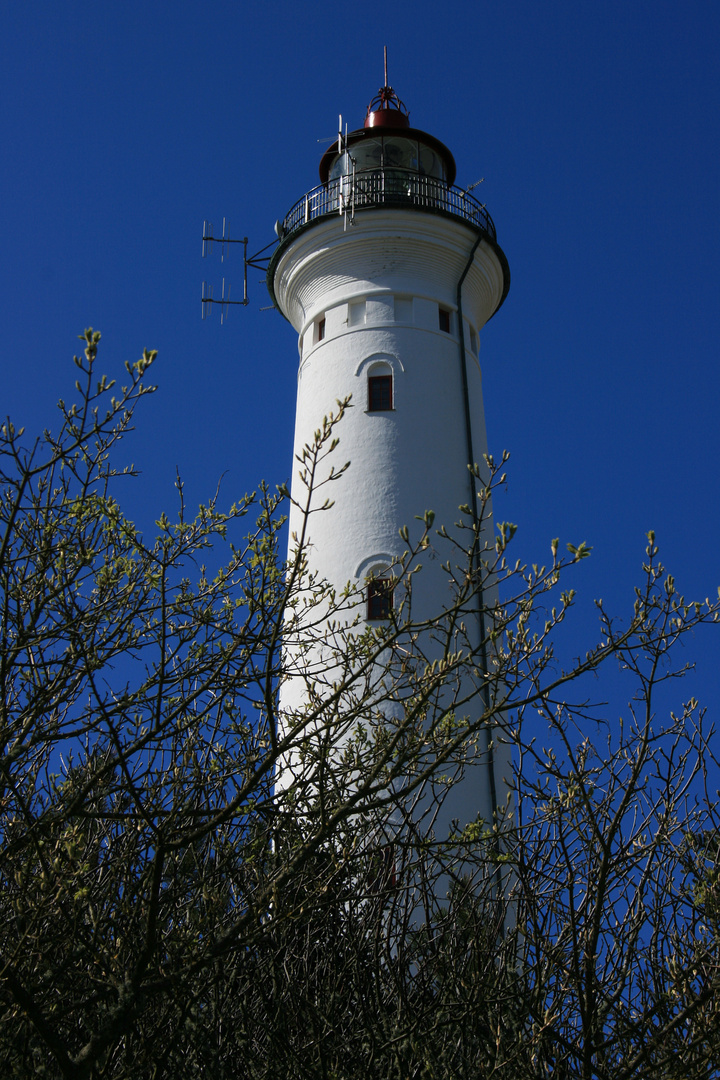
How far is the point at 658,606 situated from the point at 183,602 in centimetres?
257

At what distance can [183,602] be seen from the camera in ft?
20.3

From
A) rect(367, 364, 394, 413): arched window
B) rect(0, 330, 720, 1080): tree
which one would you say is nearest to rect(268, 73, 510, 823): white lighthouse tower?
rect(367, 364, 394, 413): arched window

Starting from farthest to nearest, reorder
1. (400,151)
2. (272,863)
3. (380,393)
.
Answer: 1. (400,151)
2. (380,393)
3. (272,863)

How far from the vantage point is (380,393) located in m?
18.0

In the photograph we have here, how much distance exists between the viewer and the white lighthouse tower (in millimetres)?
16609

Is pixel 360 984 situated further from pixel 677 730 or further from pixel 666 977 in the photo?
pixel 677 730

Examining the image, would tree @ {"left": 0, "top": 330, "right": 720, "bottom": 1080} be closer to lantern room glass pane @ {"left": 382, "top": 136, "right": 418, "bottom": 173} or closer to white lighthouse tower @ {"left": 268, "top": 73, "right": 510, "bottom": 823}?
white lighthouse tower @ {"left": 268, "top": 73, "right": 510, "bottom": 823}

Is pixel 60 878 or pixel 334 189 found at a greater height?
pixel 334 189

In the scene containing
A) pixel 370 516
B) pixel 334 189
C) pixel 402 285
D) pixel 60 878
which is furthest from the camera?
pixel 334 189

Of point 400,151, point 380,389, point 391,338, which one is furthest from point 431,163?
point 380,389

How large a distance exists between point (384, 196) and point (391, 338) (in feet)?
9.96

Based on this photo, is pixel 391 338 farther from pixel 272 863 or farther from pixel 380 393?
pixel 272 863

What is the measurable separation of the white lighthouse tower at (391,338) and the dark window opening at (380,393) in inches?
0.9

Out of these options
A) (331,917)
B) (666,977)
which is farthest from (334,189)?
(666,977)
